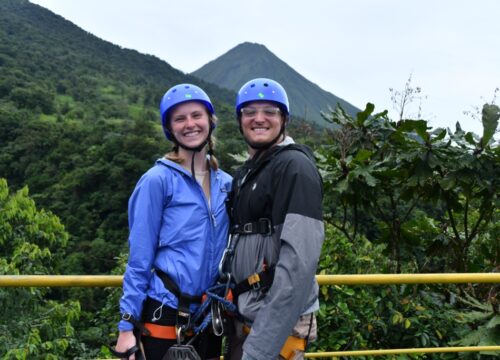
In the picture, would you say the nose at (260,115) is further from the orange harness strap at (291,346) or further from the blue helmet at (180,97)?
the orange harness strap at (291,346)

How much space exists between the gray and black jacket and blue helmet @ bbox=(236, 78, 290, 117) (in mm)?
255

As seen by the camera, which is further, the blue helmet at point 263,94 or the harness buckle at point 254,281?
the blue helmet at point 263,94

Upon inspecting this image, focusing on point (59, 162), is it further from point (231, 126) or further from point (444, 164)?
point (444, 164)

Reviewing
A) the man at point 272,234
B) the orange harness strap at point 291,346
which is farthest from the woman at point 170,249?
the orange harness strap at point 291,346

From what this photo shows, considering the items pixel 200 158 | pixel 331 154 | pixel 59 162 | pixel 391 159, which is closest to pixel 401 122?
pixel 391 159

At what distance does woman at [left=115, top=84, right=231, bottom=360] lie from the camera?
5.94ft

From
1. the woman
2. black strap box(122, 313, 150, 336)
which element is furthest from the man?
black strap box(122, 313, 150, 336)

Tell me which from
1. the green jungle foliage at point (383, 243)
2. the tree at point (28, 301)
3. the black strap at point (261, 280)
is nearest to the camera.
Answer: the black strap at point (261, 280)

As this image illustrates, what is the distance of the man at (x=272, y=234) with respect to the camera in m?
1.62

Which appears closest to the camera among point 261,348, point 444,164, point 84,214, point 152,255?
point 261,348

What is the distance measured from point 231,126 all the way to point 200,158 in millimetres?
50014

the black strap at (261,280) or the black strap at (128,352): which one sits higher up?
the black strap at (261,280)

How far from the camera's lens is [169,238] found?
1.88 m

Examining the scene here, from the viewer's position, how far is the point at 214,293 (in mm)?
1881
